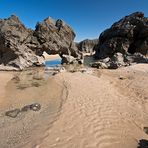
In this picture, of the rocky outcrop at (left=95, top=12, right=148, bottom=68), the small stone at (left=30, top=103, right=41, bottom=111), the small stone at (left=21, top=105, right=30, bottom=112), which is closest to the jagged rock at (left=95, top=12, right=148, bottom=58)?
the rocky outcrop at (left=95, top=12, right=148, bottom=68)

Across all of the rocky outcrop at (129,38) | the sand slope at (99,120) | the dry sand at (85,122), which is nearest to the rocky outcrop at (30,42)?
the rocky outcrop at (129,38)

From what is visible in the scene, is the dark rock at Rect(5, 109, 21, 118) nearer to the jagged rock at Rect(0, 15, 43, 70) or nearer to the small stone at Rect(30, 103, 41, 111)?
the small stone at Rect(30, 103, 41, 111)

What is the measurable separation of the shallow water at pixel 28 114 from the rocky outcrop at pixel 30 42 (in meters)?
12.2

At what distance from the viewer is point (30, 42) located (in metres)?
29.8

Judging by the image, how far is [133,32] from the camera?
43688mm

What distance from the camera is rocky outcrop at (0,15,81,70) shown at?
25688 millimetres

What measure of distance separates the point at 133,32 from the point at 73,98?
38533 mm

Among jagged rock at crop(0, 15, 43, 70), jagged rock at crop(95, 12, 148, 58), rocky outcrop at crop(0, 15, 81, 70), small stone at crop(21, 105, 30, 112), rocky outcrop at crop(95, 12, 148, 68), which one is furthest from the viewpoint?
jagged rock at crop(95, 12, 148, 58)

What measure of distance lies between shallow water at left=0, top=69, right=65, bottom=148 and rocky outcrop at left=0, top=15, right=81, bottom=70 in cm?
1221

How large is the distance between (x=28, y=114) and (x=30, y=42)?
75.9ft

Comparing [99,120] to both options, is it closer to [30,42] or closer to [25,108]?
[25,108]

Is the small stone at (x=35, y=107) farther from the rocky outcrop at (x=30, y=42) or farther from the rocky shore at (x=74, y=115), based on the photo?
the rocky outcrop at (x=30, y=42)

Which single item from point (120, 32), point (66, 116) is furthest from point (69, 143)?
point (120, 32)

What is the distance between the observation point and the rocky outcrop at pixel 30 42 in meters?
25.7
